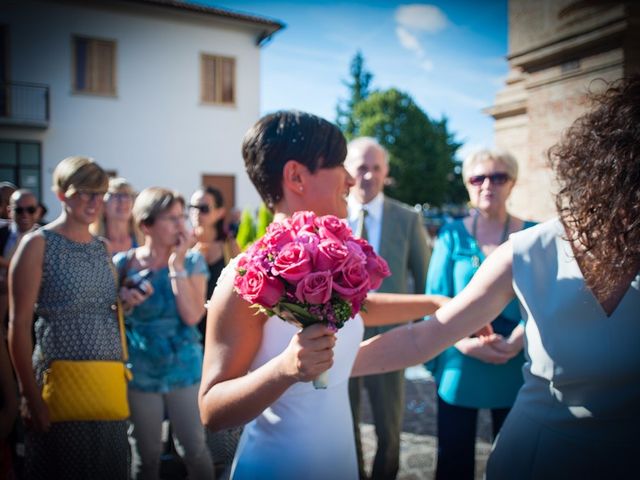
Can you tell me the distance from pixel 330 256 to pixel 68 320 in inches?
76.8

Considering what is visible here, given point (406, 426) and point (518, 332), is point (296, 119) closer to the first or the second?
point (518, 332)

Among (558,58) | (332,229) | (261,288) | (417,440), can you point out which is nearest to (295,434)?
(261,288)

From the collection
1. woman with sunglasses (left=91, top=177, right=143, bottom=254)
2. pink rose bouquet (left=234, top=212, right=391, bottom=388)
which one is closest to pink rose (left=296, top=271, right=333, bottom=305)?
pink rose bouquet (left=234, top=212, right=391, bottom=388)

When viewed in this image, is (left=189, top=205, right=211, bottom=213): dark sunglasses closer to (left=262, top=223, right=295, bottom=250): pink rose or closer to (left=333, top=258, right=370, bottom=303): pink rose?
(left=262, top=223, right=295, bottom=250): pink rose

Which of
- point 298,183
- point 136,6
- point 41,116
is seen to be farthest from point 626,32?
point 41,116

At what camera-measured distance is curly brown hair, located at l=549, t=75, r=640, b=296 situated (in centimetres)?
140

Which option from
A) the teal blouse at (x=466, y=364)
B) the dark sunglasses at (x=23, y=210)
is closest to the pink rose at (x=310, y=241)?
the teal blouse at (x=466, y=364)

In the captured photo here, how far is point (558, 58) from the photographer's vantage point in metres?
5.91

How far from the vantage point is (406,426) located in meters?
4.61

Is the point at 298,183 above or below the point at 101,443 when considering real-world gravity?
above

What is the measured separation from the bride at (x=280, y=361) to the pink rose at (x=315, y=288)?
15 cm

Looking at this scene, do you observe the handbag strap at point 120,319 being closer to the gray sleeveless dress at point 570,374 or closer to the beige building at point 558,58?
the gray sleeveless dress at point 570,374

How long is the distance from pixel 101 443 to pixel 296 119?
206cm

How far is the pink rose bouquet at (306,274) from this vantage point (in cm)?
127
